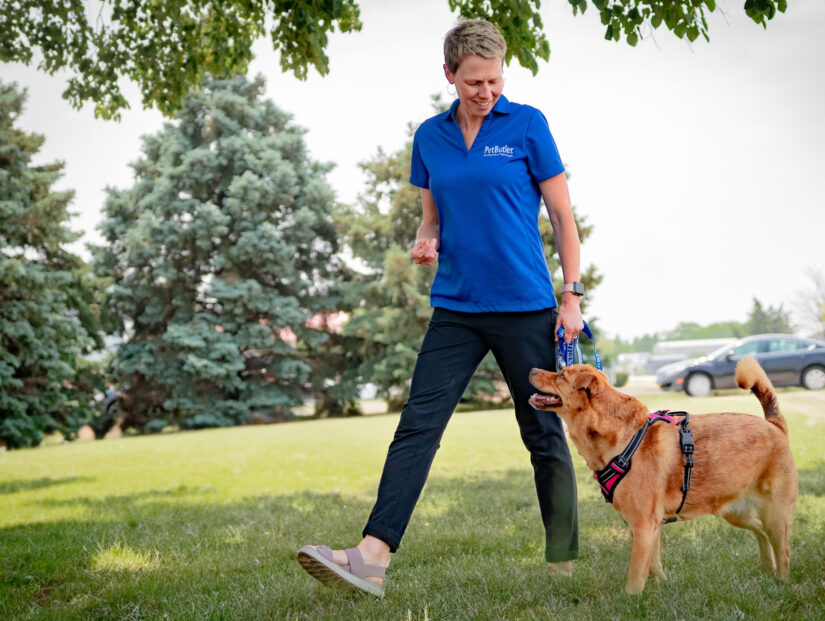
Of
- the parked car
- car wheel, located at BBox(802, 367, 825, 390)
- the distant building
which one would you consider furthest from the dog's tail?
the distant building

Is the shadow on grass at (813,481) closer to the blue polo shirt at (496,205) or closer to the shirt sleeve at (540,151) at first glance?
the blue polo shirt at (496,205)

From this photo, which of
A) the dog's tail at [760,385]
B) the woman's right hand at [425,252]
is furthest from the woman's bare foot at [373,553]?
the dog's tail at [760,385]

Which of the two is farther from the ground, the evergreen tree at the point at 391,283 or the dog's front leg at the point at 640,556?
the evergreen tree at the point at 391,283

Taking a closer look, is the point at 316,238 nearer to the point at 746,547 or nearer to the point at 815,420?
the point at 815,420

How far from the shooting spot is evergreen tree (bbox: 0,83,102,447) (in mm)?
19406

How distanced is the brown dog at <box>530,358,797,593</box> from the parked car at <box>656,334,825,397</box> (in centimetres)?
1833

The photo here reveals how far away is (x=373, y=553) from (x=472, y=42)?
2.27 m

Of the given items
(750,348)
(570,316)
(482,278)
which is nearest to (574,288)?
(570,316)

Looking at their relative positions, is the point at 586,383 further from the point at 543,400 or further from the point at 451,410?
the point at 451,410

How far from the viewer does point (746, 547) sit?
4.36 m

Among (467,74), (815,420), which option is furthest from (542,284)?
(815,420)

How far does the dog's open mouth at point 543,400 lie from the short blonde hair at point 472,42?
5.05ft

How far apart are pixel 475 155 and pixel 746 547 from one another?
113 inches

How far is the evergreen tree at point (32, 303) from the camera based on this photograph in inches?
764
